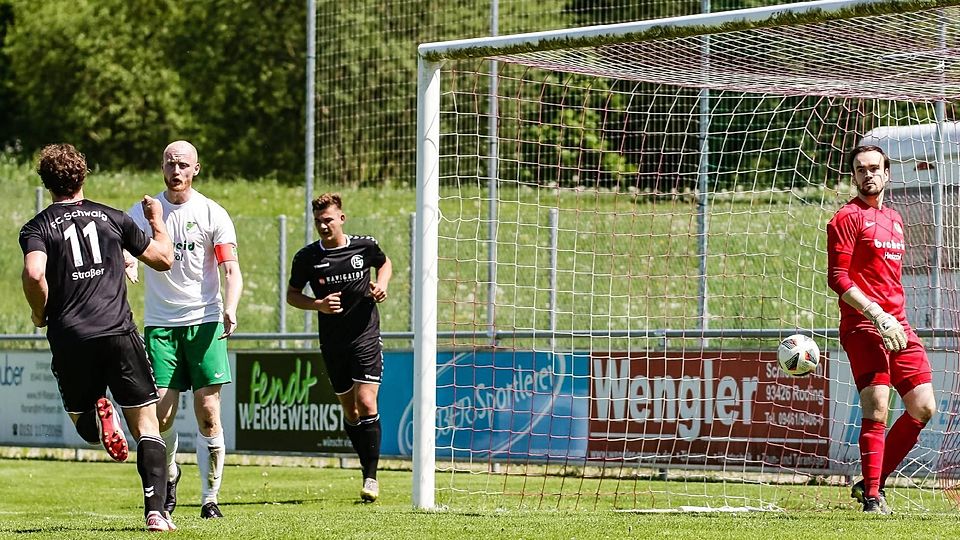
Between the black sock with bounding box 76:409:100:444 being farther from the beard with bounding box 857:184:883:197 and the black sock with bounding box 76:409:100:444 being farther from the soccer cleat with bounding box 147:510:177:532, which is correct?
the beard with bounding box 857:184:883:197

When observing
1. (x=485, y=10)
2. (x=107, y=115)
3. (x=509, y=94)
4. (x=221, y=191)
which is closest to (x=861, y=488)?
(x=509, y=94)

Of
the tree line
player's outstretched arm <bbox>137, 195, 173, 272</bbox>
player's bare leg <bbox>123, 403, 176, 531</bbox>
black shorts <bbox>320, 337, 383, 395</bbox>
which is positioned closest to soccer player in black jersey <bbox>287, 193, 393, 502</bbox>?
black shorts <bbox>320, 337, 383, 395</bbox>

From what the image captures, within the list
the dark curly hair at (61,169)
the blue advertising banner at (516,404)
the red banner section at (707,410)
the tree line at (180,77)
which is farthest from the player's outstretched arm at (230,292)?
the tree line at (180,77)

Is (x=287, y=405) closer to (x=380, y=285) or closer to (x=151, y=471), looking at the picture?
(x=380, y=285)

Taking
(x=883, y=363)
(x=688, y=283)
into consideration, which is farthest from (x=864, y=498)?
(x=688, y=283)

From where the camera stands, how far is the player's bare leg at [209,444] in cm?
852

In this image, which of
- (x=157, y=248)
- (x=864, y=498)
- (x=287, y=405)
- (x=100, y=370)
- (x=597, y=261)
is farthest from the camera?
(x=597, y=261)

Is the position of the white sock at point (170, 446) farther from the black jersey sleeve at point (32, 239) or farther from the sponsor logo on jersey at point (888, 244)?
the sponsor logo on jersey at point (888, 244)

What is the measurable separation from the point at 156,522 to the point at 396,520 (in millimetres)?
1291

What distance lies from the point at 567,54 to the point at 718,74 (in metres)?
1.36

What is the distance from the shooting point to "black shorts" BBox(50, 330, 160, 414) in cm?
690

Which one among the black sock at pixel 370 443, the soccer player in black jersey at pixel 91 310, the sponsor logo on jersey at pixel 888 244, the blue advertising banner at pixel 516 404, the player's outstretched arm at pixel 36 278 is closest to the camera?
the player's outstretched arm at pixel 36 278

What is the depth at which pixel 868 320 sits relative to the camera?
801 cm

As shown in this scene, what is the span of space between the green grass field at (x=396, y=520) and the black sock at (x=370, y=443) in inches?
9.6
